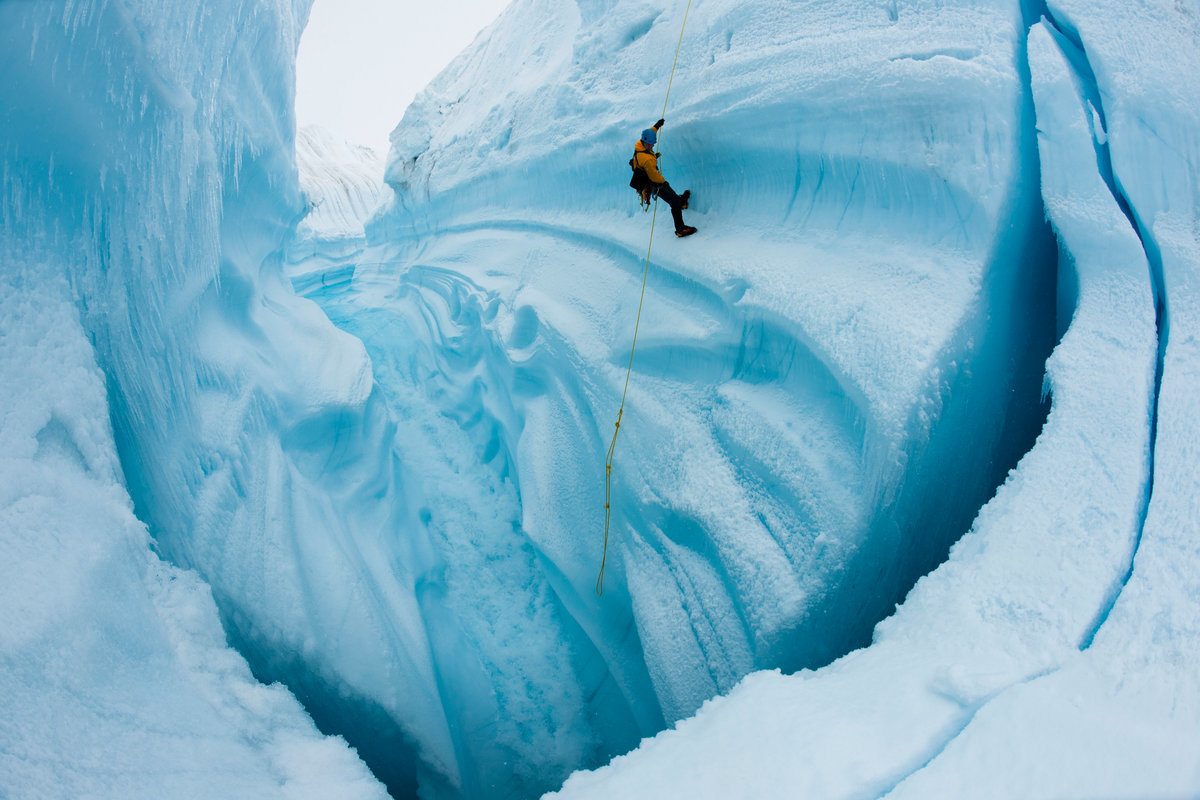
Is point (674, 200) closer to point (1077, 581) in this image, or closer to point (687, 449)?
point (687, 449)

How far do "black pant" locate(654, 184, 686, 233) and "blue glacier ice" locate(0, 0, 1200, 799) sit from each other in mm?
143

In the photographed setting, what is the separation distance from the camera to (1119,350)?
1.49 m

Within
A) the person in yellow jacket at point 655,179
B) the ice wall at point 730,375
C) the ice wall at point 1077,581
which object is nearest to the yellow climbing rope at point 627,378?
the ice wall at point 730,375

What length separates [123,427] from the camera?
1911 mm

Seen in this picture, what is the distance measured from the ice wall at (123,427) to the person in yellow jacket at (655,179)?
1.99 metres

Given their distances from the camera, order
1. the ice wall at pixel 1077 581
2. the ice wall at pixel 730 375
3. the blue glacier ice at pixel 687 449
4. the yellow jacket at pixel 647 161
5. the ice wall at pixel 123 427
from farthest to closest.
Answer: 1. the yellow jacket at pixel 647 161
2. the ice wall at pixel 730 375
3. the ice wall at pixel 123 427
4. the blue glacier ice at pixel 687 449
5. the ice wall at pixel 1077 581

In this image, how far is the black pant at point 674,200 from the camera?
282 cm

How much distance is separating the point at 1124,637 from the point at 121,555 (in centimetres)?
258

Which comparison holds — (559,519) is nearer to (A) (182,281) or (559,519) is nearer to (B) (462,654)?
(B) (462,654)

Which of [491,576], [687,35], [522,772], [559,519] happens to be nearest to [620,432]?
[559,519]

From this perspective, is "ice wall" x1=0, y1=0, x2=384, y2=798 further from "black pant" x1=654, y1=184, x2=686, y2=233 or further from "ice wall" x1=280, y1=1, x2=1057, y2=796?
"black pant" x1=654, y1=184, x2=686, y2=233

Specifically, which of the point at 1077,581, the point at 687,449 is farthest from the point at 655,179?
the point at 1077,581

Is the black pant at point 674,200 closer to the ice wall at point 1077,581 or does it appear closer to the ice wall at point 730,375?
the ice wall at point 730,375

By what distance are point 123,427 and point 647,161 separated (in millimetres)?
2503
